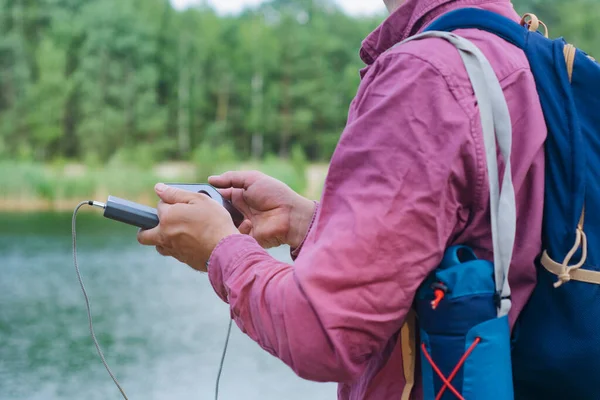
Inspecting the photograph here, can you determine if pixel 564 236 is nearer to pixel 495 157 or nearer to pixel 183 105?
pixel 495 157

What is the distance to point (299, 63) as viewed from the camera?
129 feet

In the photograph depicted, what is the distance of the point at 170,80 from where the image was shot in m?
38.4

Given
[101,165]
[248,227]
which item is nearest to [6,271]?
[248,227]

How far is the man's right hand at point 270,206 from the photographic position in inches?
67.9

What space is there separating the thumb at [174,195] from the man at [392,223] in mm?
146

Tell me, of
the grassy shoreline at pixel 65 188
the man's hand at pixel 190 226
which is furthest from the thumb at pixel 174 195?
the grassy shoreline at pixel 65 188

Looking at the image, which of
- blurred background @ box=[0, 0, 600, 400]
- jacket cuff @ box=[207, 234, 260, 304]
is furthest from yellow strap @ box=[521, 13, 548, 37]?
blurred background @ box=[0, 0, 600, 400]

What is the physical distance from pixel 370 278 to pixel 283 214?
0.68 m

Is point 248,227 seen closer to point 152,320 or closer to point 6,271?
point 152,320

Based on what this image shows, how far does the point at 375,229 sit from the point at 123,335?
32.9ft

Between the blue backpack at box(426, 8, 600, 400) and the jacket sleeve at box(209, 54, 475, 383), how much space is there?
0.15 metres

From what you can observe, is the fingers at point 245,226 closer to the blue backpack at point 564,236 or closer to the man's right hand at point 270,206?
the man's right hand at point 270,206

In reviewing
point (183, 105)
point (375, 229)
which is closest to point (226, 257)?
point (375, 229)

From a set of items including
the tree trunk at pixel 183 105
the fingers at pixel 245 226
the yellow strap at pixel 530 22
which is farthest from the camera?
the tree trunk at pixel 183 105
